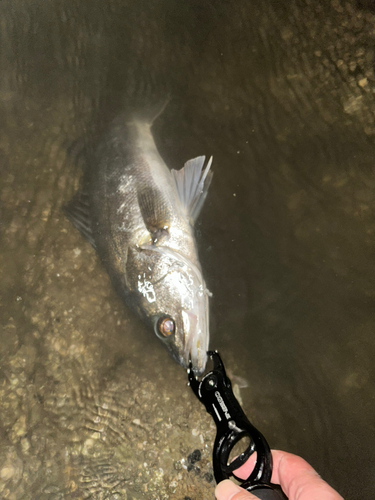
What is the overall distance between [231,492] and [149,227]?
1.82 meters

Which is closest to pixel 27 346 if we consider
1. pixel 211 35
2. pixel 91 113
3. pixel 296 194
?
pixel 91 113

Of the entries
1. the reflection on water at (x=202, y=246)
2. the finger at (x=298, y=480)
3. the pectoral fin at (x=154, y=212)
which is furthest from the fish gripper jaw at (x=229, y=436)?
the pectoral fin at (x=154, y=212)

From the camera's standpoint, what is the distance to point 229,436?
6.11 feet

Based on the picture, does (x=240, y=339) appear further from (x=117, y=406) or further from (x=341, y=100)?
(x=341, y=100)

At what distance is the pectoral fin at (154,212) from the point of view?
264cm

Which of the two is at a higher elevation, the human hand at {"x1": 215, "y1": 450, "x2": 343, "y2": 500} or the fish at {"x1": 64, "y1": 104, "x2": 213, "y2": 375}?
the fish at {"x1": 64, "y1": 104, "x2": 213, "y2": 375}

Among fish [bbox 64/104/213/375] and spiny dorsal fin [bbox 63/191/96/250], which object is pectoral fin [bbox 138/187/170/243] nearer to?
fish [bbox 64/104/213/375]

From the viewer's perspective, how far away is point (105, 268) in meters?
2.96

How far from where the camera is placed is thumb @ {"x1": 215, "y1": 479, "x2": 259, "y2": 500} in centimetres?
153

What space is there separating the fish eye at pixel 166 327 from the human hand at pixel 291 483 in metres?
0.96

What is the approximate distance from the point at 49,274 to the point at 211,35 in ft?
9.40

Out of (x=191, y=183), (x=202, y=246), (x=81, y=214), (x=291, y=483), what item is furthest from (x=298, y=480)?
(x=81, y=214)

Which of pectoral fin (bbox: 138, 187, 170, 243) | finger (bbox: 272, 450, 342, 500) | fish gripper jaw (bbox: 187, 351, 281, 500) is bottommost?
finger (bbox: 272, 450, 342, 500)

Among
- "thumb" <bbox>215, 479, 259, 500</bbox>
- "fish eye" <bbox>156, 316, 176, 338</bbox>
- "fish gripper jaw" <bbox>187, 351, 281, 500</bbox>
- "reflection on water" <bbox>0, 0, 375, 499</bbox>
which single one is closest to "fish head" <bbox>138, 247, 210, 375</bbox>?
"fish eye" <bbox>156, 316, 176, 338</bbox>
